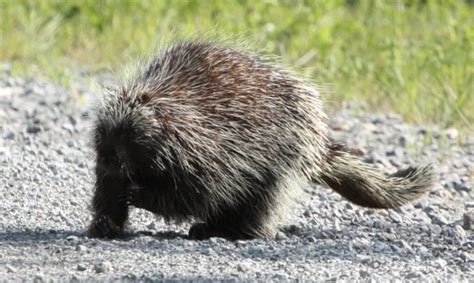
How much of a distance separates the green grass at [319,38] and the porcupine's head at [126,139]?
499cm

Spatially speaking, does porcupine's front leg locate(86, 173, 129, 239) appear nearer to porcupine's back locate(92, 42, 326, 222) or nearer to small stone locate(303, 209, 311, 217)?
porcupine's back locate(92, 42, 326, 222)

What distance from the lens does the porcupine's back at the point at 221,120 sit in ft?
21.6

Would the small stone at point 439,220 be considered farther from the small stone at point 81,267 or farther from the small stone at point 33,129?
the small stone at point 33,129

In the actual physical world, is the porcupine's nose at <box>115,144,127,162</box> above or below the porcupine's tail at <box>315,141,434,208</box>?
above

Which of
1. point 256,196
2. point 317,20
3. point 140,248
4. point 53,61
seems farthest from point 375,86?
point 140,248

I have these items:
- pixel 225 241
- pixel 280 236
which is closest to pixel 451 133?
pixel 280 236

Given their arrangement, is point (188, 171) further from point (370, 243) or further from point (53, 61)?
point (53, 61)

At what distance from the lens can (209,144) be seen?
668 cm

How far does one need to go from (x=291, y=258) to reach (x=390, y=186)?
163 cm

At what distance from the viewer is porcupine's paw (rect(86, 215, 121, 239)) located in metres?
6.66

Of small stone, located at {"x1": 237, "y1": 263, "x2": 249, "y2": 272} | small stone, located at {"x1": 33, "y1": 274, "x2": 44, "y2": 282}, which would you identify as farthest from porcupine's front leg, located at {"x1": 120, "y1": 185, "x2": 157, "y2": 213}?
small stone, located at {"x1": 33, "y1": 274, "x2": 44, "y2": 282}

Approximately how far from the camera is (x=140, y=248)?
6160 millimetres

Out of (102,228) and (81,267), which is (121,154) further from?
(81,267)

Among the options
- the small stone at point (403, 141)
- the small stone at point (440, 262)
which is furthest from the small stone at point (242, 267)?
the small stone at point (403, 141)
